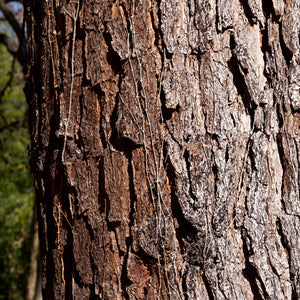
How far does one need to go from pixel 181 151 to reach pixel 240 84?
322mm

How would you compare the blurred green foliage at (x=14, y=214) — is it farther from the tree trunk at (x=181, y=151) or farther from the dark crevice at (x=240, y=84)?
the dark crevice at (x=240, y=84)

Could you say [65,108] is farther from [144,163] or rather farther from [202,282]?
[202,282]

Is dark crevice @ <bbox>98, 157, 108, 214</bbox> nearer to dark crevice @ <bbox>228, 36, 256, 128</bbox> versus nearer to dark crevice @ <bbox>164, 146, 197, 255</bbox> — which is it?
dark crevice @ <bbox>164, 146, 197, 255</bbox>

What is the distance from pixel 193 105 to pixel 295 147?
401 millimetres

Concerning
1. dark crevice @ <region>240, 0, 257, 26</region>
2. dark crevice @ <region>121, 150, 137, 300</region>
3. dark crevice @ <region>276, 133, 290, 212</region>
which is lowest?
dark crevice @ <region>121, 150, 137, 300</region>

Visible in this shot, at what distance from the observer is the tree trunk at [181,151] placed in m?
1.37

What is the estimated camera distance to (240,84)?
142 centimetres

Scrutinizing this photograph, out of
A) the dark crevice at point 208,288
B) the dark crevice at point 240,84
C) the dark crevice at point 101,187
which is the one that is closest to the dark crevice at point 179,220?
the dark crevice at point 208,288

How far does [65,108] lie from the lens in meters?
1.46

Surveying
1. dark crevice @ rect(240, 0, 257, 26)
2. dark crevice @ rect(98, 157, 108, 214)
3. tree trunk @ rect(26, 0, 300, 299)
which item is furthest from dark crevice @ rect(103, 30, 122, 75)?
dark crevice @ rect(240, 0, 257, 26)

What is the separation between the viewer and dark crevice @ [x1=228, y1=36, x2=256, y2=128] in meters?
1.41

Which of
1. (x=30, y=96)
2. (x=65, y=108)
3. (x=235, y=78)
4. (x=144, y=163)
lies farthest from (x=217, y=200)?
(x=30, y=96)

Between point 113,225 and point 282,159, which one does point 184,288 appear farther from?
point 282,159

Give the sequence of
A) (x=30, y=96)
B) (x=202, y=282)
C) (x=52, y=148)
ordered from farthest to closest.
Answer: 1. (x=30, y=96)
2. (x=52, y=148)
3. (x=202, y=282)
